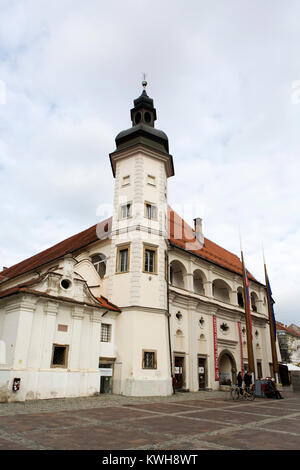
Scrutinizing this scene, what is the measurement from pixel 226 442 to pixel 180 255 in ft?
64.8

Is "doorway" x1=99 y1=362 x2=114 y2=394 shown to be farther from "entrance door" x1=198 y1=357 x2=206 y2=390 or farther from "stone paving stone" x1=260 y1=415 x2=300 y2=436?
"stone paving stone" x1=260 y1=415 x2=300 y2=436

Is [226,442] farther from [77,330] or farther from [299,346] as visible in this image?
[299,346]

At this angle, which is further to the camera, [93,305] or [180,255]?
[180,255]

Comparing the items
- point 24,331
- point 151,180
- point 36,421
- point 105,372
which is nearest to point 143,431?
point 36,421

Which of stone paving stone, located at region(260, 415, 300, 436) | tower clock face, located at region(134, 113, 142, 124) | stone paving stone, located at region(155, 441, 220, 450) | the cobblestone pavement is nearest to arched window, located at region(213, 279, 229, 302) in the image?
tower clock face, located at region(134, 113, 142, 124)

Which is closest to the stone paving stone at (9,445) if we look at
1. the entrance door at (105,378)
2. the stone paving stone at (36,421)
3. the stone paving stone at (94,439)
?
the stone paving stone at (94,439)

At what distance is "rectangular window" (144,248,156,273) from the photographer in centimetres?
2236

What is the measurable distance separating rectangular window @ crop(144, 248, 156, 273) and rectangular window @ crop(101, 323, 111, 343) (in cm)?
421

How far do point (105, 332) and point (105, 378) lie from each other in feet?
8.42

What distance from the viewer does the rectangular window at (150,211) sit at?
2411cm

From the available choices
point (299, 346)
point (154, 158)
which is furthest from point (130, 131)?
point (299, 346)

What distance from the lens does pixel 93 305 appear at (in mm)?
19297

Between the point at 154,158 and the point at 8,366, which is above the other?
the point at 154,158

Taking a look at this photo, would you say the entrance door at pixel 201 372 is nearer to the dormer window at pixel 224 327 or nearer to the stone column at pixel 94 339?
the dormer window at pixel 224 327
